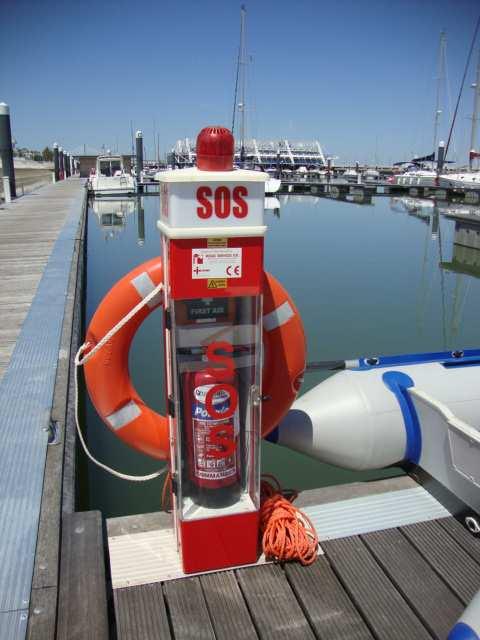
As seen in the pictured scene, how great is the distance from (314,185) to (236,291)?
91.8 feet

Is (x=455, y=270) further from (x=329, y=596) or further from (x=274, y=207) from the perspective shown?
(x=329, y=596)

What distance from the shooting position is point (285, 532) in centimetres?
178

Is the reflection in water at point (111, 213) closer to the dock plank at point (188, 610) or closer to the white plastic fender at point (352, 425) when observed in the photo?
the white plastic fender at point (352, 425)

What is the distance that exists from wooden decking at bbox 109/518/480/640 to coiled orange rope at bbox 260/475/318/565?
0.04m

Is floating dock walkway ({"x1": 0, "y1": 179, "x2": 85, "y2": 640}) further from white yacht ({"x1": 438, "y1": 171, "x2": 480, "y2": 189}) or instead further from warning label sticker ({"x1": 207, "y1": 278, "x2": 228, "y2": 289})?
white yacht ({"x1": 438, "y1": 171, "x2": 480, "y2": 189})

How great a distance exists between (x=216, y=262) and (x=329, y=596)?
105 cm

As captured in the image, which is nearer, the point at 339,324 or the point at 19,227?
the point at 339,324

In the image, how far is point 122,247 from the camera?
1224cm

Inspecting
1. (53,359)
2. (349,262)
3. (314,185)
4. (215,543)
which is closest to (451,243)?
(349,262)

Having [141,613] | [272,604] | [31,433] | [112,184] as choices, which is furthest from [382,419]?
[112,184]

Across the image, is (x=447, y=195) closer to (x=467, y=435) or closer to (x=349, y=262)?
(x=349, y=262)

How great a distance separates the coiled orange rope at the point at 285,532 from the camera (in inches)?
68.6

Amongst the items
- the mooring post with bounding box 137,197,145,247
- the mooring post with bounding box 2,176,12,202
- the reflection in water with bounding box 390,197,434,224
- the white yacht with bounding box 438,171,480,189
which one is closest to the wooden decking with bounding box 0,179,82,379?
the mooring post with bounding box 2,176,12,202

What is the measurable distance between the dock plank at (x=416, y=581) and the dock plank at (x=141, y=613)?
0.71 metres
